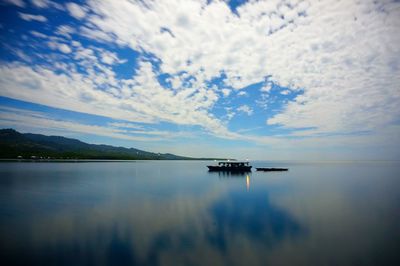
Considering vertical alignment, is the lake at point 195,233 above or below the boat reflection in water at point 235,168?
below

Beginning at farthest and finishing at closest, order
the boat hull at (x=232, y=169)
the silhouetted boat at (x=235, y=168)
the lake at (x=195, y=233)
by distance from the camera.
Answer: the silhouetted boat at (x=235, y=168)
the boat hull at (x=232, y=169)
the lake at (x=195, y=233)

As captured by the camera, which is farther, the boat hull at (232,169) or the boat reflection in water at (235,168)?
the boat reflection in water at (235,168)

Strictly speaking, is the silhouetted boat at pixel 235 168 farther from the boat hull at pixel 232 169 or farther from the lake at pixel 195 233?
the lake at pixel 195 233

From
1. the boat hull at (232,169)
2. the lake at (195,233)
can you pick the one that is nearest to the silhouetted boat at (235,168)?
the boat hull at (232,169)

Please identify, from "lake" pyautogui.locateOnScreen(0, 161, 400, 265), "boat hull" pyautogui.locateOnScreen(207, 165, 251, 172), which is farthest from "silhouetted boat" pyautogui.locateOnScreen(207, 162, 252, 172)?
"lake" pyautogui.locateOnScreen(0, 161, 400, 265)

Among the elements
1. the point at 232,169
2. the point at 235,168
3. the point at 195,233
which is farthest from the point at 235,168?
the point at 195,233

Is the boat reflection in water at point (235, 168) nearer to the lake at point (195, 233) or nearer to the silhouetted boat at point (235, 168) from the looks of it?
the silhouetted boat at point (235, 168)

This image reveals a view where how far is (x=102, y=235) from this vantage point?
2275 centimetres

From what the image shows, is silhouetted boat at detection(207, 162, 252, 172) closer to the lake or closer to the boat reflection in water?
the boat reflection in water

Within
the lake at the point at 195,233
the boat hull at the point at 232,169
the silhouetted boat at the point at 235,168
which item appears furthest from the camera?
the silhouetted boat at the point at 235,168

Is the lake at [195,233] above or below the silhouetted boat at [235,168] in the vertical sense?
below

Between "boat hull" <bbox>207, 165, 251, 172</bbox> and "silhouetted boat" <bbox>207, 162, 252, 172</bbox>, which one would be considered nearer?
"boat hull" <bbox>207, 165, 251, 172</bbox>

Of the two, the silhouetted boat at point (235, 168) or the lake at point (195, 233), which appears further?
the silhouetted boat at point (235, 168)

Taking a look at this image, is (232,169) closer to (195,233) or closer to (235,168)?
(235,168)
